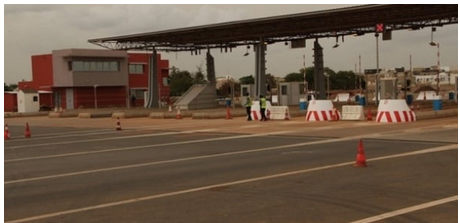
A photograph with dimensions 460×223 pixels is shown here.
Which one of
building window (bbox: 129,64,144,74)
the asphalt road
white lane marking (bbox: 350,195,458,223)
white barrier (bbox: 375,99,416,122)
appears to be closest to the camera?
white lane marking (bbox: 350,195,458,223)

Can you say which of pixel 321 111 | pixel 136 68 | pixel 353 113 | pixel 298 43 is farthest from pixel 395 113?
pixel 136 68

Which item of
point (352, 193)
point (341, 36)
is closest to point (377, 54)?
point (341, 36)

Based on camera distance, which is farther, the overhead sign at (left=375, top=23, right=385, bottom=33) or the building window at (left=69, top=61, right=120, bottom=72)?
the building window at (left=69, top=61, right=120, bottom=72)

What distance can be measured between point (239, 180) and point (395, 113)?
16.9 metres

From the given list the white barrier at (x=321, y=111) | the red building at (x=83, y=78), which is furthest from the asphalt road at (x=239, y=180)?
the red building at (x=83, y=78)

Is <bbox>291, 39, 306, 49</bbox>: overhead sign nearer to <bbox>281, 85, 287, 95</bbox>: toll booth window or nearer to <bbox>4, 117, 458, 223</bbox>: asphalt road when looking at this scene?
<bbox>281, 85, 287, 95</bbox>: toll booth window

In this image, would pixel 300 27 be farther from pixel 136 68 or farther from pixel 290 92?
pixel 136 68

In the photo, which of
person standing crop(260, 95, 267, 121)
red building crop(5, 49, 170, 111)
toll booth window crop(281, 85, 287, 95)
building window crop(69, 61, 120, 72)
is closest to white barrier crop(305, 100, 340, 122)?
person standing crop(260, 95, 267, 121)

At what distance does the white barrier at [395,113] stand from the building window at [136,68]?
4423 centimetres

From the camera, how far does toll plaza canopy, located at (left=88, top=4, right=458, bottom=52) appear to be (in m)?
36.0

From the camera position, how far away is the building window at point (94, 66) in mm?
61213

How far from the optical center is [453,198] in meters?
8.95

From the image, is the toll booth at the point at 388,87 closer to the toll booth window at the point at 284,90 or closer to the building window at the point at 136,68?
the toll booth window at the point at 284,90

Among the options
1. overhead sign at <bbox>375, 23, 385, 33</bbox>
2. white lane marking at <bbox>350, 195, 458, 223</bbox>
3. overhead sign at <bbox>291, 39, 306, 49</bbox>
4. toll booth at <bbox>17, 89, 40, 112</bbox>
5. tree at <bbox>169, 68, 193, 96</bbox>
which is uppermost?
overhead sign at <bbox>375, 23, 385, 33</bbox>
